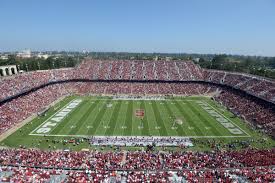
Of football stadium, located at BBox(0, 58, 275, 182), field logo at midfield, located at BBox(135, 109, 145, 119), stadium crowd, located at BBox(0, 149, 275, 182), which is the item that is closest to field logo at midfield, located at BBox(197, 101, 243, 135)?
football stadium, located at BBox(0, 58, 275, 182)

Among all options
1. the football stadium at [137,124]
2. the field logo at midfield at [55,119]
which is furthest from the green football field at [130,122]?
the football stadium at [137,124]

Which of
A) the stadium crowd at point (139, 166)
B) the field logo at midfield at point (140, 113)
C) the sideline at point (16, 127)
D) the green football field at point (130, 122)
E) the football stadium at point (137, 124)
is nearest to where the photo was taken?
the stadium crowd at point (139, 166)

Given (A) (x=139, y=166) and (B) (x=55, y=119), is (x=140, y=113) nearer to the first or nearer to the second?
(B) (x=55, y=119)

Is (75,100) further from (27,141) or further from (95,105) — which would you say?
(27,141)

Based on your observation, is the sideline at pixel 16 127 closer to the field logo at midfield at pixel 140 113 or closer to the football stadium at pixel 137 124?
the football stadium at pixel 137 124

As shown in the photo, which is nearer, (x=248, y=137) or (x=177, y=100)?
(x=248, y=137)

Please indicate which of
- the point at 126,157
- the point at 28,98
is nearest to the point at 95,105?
the point at 28,98

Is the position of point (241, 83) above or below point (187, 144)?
above

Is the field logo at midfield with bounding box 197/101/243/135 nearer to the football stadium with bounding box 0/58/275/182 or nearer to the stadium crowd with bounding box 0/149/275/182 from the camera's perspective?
the football stadium with bounding box 0/58/275/182
